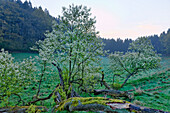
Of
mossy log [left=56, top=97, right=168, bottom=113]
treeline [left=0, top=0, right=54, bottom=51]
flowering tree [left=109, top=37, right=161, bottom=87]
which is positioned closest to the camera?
mossy log [left=56, top=97, right=168, bottom=113]

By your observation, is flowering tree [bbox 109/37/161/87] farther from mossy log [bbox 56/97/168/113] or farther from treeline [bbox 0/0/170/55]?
treeline [bbox 0/0/170/55]

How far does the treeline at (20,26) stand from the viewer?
67375 mm

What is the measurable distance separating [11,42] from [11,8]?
111 feet

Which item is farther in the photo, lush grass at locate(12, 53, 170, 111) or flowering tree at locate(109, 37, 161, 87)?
flowering tree at locate(109, 37, 161, 87)

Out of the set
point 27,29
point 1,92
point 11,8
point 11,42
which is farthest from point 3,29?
point 1,92

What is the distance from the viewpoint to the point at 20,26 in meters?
78.3

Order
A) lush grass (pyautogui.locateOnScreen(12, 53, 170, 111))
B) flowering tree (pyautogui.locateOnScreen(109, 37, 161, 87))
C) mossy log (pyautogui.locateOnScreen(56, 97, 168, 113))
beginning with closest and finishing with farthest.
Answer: mossy log (pyautogui.locateOnScreen(56, 97, 168, 113)) → lush grass (pyautogui.locateOnScreen(12, 53, 170, 111)) → flowering tree (pyautogui.locateOnScreen(109, 37, 161, 87))

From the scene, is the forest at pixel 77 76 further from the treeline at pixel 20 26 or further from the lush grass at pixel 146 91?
the treeline at pixel 20 26

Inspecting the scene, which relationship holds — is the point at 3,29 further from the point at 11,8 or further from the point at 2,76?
the point at 2,76

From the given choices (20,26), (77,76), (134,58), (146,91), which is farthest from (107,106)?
(20,26)

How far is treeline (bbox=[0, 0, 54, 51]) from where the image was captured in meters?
67.4

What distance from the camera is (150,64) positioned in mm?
17984

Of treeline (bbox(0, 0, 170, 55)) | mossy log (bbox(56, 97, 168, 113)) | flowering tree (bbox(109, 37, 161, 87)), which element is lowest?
mossy log (bbox(56, 97, 168, 113))

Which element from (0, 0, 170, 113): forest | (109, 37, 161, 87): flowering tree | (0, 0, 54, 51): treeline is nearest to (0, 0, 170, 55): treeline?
(0, 0, 54, 51): treeline
